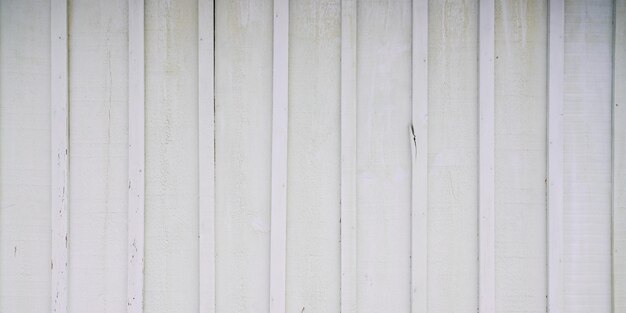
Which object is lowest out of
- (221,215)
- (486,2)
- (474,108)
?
(221,215)

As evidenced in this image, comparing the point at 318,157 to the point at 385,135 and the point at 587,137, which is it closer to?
the point at 385,135

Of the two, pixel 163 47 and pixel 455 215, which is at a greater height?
pixel 163 47

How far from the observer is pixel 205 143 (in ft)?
7.30

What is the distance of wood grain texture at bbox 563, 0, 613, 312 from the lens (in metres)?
2.24

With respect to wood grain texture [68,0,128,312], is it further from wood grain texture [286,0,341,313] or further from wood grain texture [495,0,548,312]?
wood grain texture [495,0,548,312]

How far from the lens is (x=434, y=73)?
225 cm

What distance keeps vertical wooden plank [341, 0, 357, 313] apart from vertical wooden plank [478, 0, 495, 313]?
18.7 inches

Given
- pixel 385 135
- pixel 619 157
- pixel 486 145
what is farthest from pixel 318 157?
pixel 619 157

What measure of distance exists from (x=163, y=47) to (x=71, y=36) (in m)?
0.35

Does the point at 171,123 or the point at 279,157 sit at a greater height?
the point at 171,123

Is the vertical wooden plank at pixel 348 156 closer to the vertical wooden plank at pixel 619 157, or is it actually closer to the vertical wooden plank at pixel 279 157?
the vertical wooden plank at pixel 279 157

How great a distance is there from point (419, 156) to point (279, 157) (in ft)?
1.73

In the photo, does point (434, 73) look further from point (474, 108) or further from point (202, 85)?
point (202, 85)

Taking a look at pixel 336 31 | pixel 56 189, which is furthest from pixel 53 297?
pixel 336 31
